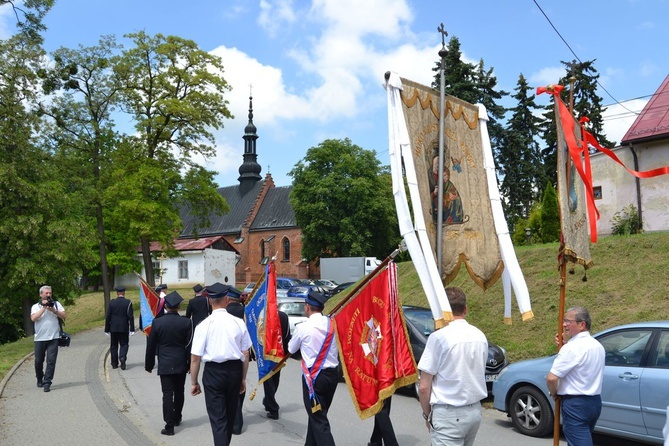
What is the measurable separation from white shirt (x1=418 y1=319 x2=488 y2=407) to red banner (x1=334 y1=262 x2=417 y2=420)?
54.6 inches

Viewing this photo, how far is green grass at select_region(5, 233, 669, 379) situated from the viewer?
13047mm

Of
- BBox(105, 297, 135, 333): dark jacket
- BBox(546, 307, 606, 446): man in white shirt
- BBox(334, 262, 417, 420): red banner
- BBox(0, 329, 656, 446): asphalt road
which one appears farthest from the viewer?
BBox(105, 297, 135, 333): dark jacket

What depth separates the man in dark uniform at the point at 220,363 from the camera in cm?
638

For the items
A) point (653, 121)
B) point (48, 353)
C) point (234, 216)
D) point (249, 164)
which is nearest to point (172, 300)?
point (48, 353)

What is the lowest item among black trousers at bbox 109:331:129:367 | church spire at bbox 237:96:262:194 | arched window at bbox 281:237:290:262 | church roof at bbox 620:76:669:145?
black trousers at bbox 109:331:129:367

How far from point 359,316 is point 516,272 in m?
1.85

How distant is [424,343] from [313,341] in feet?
Result: 15.9

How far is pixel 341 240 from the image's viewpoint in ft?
161

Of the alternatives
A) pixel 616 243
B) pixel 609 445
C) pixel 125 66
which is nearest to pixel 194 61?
pixel 125 66

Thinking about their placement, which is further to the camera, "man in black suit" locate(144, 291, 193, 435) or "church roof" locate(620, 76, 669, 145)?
"church roof" locate(620, 76, 669, 145)

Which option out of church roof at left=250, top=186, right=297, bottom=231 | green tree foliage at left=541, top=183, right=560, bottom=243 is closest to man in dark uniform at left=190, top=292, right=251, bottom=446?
green tree foliage at left=541, top=183, right=560, bottom=243

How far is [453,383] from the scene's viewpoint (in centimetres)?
432

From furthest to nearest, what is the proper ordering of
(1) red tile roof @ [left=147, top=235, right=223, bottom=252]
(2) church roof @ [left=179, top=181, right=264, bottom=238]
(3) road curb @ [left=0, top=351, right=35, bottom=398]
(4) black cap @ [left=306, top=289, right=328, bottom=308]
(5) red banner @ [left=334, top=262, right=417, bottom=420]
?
1. (2) church roof @ [left=179, top=181, right=264, bottom=238]
2. (1) red tile roof @ [left=147, top=235, right=223, bottom=252]
3. (3) road curb @ [left=0, top=351, right=35, bottom=398]
4. (4) black cap @ [left=306, top=289, right=328, bottom=308]
5. (5) red banner @ [left=334, top=262, right=417, bottom=420]

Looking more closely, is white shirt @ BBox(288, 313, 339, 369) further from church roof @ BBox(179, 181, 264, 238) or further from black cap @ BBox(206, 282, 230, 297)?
church roof @ BBox(179, 181, 264, 238)
